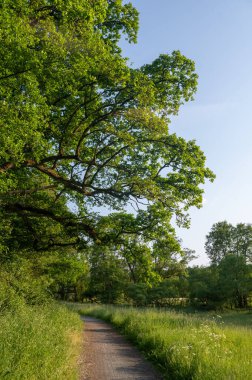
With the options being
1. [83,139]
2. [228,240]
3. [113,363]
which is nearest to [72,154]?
[83,139]

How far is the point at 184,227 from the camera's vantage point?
56.4ft

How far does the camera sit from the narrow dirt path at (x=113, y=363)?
954cm

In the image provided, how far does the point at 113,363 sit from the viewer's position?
11.4 metres

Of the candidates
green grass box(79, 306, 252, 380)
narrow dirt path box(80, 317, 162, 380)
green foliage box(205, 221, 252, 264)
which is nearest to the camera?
green grass box(79, 306, 252, 380)

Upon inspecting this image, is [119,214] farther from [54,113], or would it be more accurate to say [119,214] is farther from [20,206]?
[54,113]

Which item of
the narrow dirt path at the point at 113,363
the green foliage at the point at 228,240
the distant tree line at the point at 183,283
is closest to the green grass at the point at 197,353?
the narrow dirt path at the point at 113,363

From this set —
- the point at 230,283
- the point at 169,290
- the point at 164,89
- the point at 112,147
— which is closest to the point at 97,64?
the point at 164,89

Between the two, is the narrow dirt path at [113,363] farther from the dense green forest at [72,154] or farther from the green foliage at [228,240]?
the green foliage at [228,240]

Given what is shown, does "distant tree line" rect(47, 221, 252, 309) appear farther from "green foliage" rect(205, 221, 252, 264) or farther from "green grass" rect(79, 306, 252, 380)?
"green grass" rect(79, 306, 252, 380)

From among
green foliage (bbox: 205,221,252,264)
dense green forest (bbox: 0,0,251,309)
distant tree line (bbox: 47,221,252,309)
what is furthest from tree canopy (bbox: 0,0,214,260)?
green foliage (bbox: 205,221,252,264)

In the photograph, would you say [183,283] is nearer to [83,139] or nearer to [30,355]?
[83,139]

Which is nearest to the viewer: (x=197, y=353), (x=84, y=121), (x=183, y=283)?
(x=197, y=353)

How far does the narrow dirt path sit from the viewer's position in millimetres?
9540

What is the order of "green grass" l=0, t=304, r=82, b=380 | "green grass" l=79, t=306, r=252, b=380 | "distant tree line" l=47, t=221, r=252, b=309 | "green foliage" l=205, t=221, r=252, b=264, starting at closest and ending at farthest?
"green grass" l=0, t=304, r=82, b=380, "green grass" l=79, t=306, r=252, b=380, "distant tree line" l=47, t=221, r=252, b=309, "green foliage" l=205, t=221, r=252, b=264
